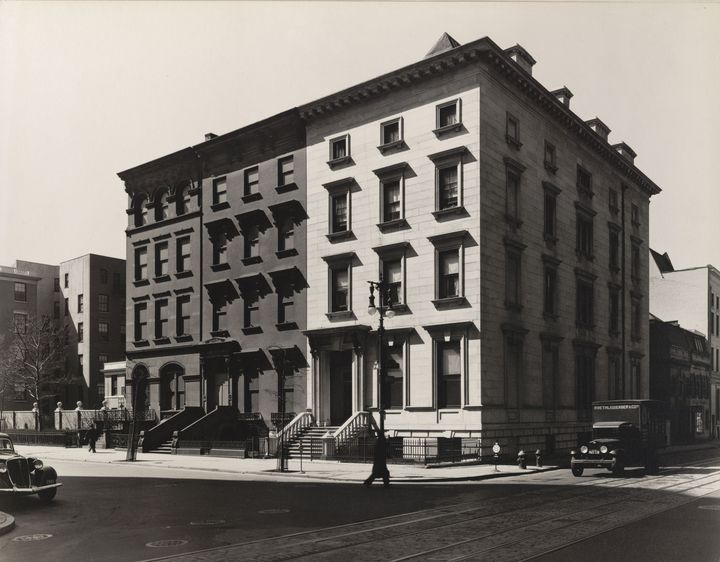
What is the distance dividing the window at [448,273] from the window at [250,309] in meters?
11.9

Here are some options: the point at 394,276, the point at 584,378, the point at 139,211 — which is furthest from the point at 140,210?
the point at 584,378

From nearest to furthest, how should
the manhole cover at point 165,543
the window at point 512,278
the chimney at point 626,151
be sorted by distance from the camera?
the manhole cover at point 165,543
the window at point 512,278
the chimney at point 626,151

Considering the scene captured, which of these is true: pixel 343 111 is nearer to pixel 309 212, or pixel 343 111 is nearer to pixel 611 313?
pixel 309 212

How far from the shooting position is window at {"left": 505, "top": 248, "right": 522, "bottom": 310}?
34.8 meters

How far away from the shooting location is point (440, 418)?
32.9 m

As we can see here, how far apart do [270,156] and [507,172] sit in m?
13.3

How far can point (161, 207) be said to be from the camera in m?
47.6

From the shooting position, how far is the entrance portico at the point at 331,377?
121 feet

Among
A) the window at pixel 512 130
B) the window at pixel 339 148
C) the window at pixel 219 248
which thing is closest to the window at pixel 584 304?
the window at pixel 512 130

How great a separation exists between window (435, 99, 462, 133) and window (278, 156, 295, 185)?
364 inches

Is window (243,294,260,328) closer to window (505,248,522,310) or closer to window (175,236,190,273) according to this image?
window (175,236,190,273)

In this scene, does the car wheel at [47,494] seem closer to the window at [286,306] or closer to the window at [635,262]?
the window at [286,306]

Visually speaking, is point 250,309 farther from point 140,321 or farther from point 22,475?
point 22,475

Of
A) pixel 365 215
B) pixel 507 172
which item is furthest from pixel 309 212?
pixel 507 172
